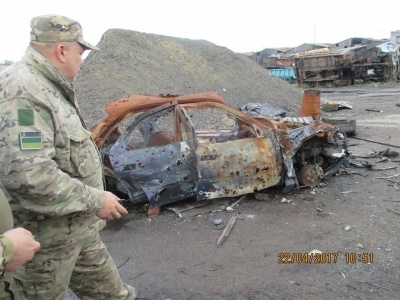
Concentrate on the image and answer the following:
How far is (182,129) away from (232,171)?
0.89m

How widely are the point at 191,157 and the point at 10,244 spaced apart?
3.45 metres

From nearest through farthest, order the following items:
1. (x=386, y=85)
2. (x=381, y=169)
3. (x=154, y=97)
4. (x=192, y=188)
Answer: (x=192, y=188), (x=154, y=97), (x=381, y=169), (x=386, y=85)

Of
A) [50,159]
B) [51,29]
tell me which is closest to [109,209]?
[50,159]

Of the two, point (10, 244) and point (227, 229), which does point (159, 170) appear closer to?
point (227, 229)

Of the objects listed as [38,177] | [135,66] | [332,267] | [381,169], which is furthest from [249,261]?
[135,66]

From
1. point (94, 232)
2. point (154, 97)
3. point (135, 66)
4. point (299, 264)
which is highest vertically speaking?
point (135, 66)

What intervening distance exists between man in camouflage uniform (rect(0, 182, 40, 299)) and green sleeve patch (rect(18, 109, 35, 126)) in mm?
369

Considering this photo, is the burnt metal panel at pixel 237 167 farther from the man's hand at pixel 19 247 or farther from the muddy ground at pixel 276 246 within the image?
the man's hand at pixel 19 247

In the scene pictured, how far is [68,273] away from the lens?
2244 millimetres

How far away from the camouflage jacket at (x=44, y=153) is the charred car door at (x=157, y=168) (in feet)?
8.29

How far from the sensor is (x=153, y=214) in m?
5.05

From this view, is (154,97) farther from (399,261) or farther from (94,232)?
(399,261)

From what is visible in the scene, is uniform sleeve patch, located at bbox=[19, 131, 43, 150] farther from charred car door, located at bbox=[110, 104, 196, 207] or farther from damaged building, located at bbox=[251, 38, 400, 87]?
damaged building, located at bbox=[251, 38, 400, 87]
